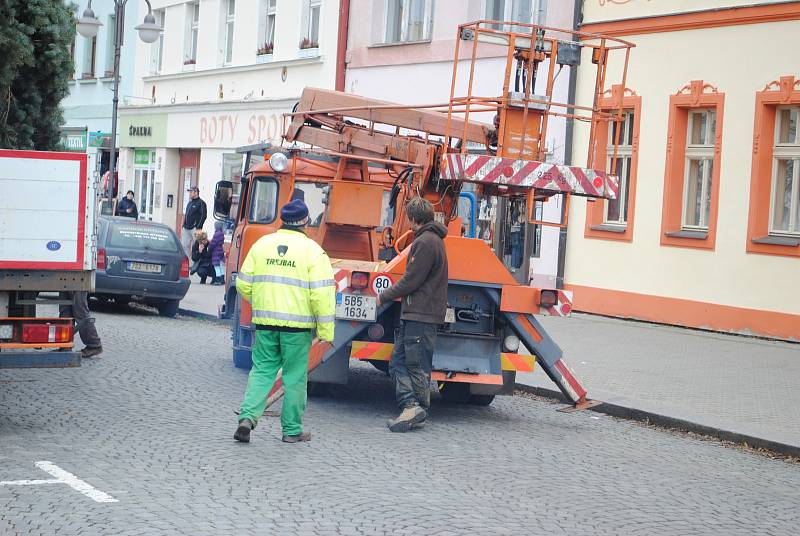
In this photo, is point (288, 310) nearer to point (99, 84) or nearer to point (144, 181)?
point (144, 181)

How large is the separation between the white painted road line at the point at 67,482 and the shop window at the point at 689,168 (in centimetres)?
1378

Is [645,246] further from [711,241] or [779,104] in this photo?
[779,104]

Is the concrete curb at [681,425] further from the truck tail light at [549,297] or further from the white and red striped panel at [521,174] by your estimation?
the white and red striped panel at [521,174]

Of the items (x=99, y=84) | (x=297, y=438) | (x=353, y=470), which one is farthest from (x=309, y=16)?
(x=353, y=470)

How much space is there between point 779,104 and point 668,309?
3.57 metres

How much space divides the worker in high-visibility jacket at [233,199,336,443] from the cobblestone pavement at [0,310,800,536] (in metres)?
0.40

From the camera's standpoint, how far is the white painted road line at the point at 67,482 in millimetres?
7363

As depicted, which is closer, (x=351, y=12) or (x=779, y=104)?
(x=779, y=104)

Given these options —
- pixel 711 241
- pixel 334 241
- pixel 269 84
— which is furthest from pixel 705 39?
pixel 269 84

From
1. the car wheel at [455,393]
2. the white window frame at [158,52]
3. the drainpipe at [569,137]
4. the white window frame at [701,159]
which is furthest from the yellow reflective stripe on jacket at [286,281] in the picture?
the white window frame at [158,52]

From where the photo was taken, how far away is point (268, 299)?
9523mm

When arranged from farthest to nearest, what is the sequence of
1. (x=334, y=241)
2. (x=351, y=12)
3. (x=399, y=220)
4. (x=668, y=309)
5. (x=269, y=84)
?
(x=269, y=84), (x=351, y=12), (x=668, y=309), (x=334, y=241), (x=399, y=220)

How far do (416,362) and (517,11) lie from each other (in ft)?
47.3

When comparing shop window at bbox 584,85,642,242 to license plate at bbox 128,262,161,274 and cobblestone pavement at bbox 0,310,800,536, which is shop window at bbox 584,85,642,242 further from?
cobblestone pavement at bbox 0,310,800,536
